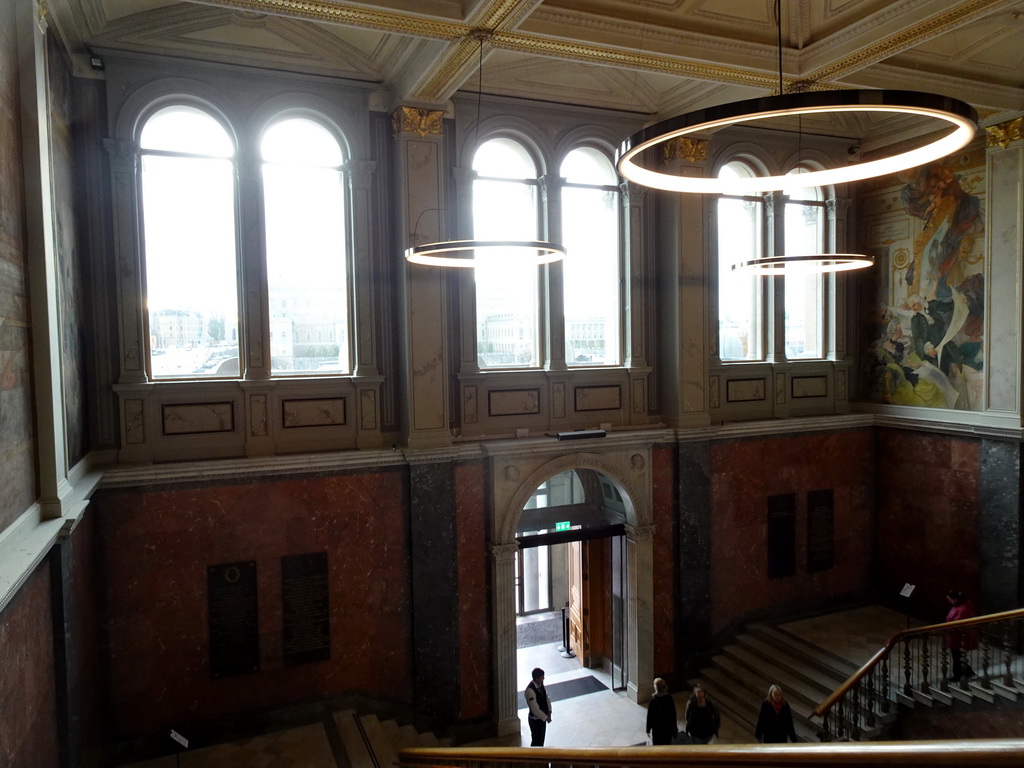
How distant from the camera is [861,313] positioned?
13.4m

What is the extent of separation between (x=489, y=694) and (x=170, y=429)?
5633 mm

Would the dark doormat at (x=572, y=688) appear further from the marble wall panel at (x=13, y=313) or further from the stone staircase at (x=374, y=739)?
the marble wall panel at (x=13, y=313)

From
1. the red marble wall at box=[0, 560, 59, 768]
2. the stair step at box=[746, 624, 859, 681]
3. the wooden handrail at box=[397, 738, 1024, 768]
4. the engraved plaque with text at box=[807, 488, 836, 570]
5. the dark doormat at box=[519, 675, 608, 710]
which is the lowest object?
the dark doormat at box=[519, 675, 608, 710]

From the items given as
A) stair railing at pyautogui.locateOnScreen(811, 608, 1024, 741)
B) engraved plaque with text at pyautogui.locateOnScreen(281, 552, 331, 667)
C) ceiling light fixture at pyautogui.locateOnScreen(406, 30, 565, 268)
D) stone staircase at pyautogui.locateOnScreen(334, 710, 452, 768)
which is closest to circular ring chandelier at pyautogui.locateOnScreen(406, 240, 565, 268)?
ceiling light fixture at pyautogui.locateOnScreen(406, 30, 565, 268)

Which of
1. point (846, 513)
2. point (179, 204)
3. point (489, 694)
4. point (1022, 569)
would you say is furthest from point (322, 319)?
point (1022, 569)

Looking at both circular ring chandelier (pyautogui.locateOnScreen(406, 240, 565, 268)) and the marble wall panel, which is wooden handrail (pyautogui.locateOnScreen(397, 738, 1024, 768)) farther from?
circular ring chandelier (pyautogui.locateOnScreen(406, 240, 565, 268))

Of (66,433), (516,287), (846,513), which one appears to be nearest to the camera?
(66,433)

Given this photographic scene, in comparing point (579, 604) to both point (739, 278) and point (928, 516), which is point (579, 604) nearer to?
point (928, 516)

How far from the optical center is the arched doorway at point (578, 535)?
10.1 metres

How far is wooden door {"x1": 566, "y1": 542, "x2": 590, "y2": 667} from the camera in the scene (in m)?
12.5

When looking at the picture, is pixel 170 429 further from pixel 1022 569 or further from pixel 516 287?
pixel 1022 569

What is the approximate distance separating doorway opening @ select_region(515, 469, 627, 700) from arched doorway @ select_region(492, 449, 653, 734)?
0.34 ft

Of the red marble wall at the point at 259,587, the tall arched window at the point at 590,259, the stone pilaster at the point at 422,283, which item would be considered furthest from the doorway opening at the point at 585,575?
the stone pilaster at the point at 422,283

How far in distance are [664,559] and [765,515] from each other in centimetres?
212
